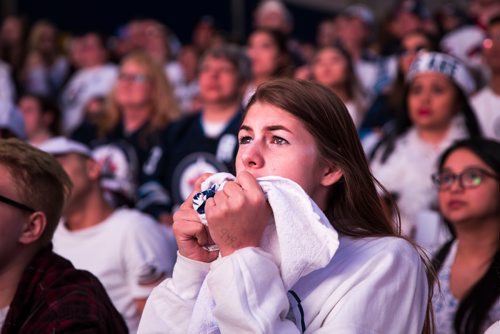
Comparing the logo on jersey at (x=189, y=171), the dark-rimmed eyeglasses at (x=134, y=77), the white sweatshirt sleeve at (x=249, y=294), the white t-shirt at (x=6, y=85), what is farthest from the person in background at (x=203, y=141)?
the white sweatshirt sleeve at (x=249, y=294)

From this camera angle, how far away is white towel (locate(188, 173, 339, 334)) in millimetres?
2088

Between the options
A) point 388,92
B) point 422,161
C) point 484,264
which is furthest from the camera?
point 388,92

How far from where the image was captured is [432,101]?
5.08 meters

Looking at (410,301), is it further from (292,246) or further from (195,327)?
(195,327)

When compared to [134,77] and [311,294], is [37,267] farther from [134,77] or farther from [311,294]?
[134,77]

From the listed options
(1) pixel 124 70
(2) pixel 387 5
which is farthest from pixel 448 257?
(2) pixel 387 5

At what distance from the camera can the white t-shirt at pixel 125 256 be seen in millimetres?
3908

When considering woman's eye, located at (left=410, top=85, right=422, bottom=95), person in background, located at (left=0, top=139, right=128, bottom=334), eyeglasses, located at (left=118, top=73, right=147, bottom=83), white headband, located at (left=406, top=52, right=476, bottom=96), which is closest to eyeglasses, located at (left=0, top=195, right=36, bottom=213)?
person in background, located at (left=0, top=139, right=128, bottom=334)

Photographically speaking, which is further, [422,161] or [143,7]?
[143,7]

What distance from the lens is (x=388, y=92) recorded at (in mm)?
6301

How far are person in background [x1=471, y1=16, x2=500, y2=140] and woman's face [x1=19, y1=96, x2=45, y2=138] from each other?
3.56 m

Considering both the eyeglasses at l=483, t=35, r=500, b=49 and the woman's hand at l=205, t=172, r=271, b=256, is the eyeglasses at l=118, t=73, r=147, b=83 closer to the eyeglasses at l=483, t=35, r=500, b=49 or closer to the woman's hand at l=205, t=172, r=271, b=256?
the eyeglasses at l=483, t=35, r=500, b=49

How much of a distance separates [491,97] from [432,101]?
568 mm

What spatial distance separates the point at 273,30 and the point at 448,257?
372 centimetres
